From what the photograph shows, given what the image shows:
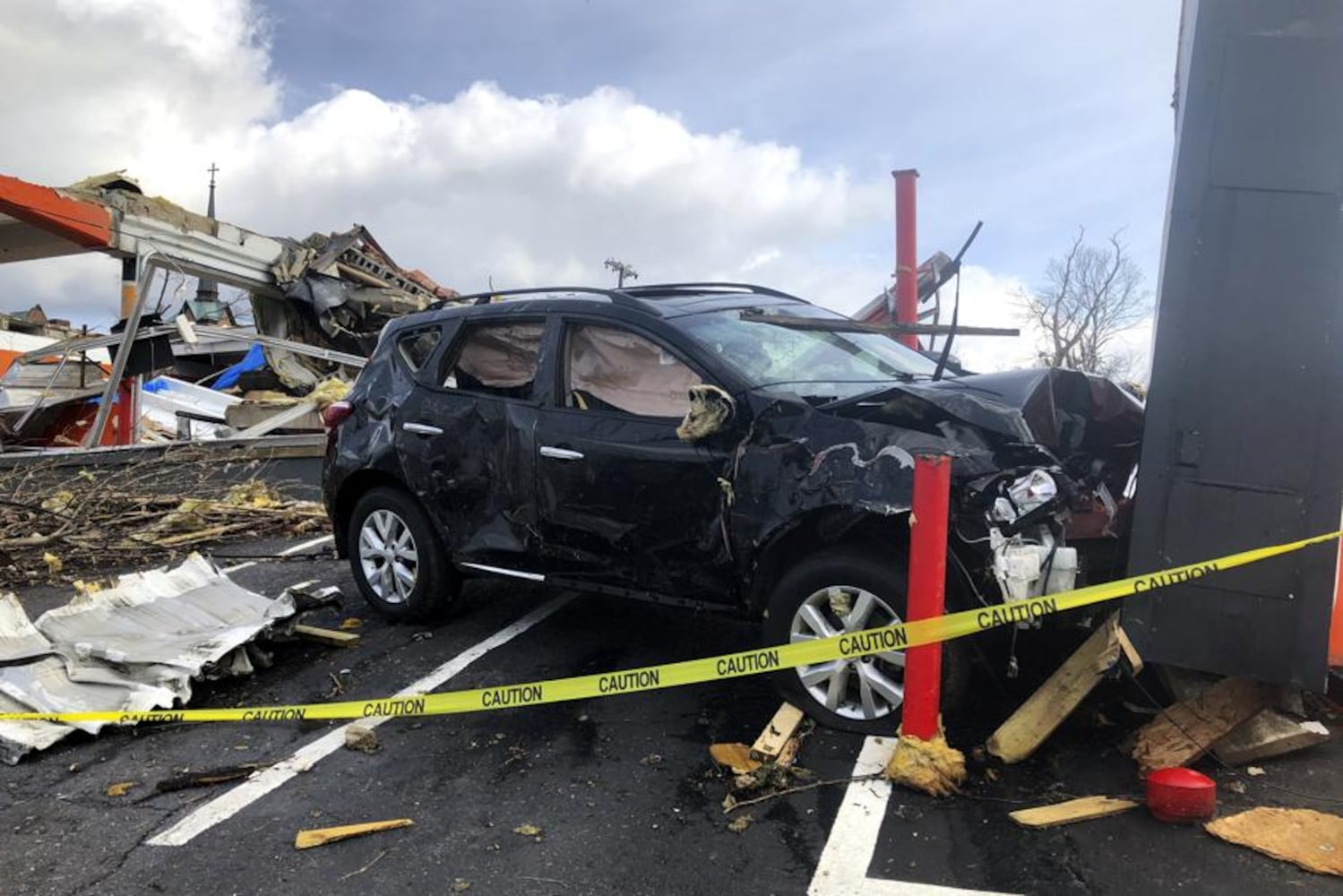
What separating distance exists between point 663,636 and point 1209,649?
2.63 metres

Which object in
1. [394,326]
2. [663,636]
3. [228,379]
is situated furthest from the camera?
[228,379]

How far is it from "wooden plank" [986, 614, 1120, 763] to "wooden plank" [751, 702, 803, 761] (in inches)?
29.5

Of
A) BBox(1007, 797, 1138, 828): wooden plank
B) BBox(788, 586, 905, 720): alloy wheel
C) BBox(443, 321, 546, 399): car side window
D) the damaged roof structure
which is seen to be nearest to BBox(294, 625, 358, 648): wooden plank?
BBox(443, 321, 546, 399): car side window

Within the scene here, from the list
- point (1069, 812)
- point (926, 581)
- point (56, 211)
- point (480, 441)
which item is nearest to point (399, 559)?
point (480, 441)

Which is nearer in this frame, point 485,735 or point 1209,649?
point 1209,649

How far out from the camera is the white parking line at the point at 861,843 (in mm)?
2709

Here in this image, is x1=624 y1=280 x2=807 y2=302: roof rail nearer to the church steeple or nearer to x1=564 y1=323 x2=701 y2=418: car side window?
x1=564 y1=323 x2=701 y2=418: car side window

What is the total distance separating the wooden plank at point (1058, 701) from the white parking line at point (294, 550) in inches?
233

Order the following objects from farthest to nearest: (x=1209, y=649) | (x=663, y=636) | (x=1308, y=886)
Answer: (x=663, y=636) < (x=1209, y=649) < (x=1308, y=886)

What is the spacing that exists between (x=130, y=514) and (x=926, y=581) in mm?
7906

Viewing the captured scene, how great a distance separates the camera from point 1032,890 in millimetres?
2676

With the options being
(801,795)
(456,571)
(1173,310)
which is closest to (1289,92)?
(1173,310)

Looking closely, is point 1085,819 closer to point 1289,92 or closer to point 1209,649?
point 1209,649

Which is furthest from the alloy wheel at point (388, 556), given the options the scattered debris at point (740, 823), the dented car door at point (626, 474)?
the scattered debris at point (740, 823)
